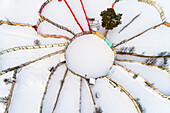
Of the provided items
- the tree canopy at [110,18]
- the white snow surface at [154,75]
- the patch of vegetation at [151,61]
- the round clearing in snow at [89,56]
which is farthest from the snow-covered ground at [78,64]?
the tree canopy at [110,18]

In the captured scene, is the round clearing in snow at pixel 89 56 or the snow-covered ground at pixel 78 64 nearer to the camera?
Answer: the snow-covered ground at pixel 78 64

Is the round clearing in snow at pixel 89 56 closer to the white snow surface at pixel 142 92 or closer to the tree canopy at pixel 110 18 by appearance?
the white snow surface at pixel 142 92

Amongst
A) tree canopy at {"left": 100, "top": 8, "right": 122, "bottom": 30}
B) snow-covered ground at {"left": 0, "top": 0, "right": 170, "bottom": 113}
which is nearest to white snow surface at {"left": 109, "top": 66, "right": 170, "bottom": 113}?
snow-covered ground at {"left": 0, "top": 0, "right": 170, "bottom": 113}

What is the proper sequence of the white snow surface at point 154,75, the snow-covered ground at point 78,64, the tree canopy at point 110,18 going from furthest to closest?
the tree canopy at point 110,18 < the white snow surface at point 154,75 < the snow-covered ground at point 78,64

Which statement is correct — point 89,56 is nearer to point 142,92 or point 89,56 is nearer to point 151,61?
point 142,92

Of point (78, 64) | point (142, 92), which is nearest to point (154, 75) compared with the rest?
point (142, 92)

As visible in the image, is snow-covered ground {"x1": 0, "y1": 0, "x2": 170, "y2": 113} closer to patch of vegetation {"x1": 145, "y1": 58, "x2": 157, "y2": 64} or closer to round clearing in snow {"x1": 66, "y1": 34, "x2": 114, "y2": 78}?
round clearing in snow {"x1": 66, "y1": 34, "x2": 114, "y2": 78}
